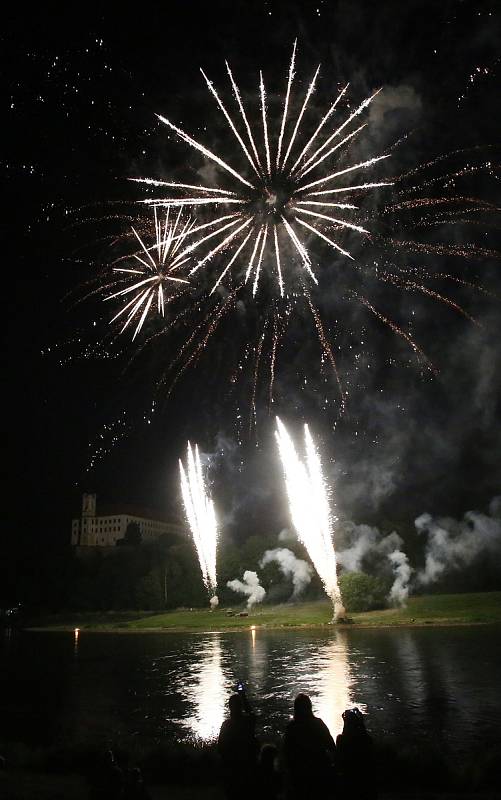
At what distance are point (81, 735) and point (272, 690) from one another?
9.56m

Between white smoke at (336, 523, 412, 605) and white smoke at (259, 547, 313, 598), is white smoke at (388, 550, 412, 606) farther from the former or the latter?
white smoke at (259, 547, 313, 598)

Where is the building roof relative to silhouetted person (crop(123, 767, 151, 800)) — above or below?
above

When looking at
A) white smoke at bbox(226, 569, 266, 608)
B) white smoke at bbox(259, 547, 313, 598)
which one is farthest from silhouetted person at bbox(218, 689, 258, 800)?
white smoke at bbox(226, 569, 266, 608)

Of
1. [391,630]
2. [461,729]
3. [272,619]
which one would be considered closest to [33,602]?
[272,619]

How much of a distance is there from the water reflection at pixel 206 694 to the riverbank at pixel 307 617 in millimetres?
25643

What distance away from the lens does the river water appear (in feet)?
57.9

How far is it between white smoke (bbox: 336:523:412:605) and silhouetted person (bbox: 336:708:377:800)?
70588 mm

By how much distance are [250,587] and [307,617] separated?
21.7 m

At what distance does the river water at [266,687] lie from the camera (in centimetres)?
1764

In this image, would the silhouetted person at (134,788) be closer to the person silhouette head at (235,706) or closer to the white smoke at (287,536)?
the person silhouette head at (235,706)

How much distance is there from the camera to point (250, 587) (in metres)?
87.2

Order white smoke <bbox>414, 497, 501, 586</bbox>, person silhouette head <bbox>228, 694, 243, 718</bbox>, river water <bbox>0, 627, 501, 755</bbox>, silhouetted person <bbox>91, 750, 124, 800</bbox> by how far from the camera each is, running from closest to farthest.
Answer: silhouetted person <bbox>91, 750, 124, 800</bbox> → person silhouette head <bbox>228, 694, 243, 718</bbox> → river water <bbox>0, 627, 501, 755</bbox> → white smoke <bbox>414, 497, 501, 586</bbox>

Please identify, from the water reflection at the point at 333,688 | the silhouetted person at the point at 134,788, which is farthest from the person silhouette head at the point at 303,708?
the water reflection at the point at 333,688

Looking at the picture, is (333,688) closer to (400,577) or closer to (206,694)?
(206,694)
